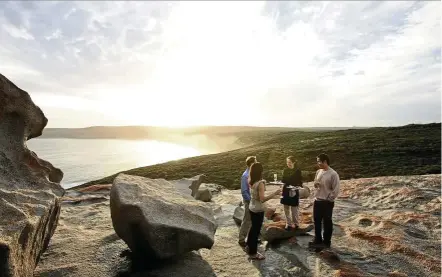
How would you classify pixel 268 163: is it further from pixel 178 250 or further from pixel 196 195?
pixel 178 250

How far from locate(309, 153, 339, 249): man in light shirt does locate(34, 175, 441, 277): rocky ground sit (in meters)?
0.50

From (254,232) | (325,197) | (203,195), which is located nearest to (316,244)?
(325,197)

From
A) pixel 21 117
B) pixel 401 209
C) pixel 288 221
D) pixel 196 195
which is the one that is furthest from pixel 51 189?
pixel 401 209

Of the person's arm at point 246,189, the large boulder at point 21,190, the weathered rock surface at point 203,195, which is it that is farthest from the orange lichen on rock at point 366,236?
the large boulder at point 21,190

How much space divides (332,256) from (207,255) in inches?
148

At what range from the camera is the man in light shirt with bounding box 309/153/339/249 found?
31.6ft

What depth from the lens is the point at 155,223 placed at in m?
8.24

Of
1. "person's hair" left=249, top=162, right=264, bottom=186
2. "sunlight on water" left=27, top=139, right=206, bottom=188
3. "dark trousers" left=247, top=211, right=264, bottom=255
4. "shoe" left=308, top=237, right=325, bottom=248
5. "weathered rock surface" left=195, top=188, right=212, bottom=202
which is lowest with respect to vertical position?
"sunlight on water" left=27, top=139, right=206, bottom=188

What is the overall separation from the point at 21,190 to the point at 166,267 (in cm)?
425

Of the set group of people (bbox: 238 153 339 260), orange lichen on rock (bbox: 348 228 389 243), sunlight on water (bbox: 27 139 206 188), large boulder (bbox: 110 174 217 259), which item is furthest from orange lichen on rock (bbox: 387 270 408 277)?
sunlight on water (bbox: 27 139 206 188)

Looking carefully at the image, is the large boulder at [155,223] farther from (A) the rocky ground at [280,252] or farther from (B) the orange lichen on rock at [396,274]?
(B) the orange lichen on rock at [396,274]

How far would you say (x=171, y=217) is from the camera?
8836 millimetres

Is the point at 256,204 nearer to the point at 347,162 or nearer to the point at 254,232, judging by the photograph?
the point at 254,232

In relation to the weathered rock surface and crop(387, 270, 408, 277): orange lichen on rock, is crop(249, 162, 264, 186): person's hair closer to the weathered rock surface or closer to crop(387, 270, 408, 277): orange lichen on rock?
crop(387, 270, 408, 277): orange lichen on rock
